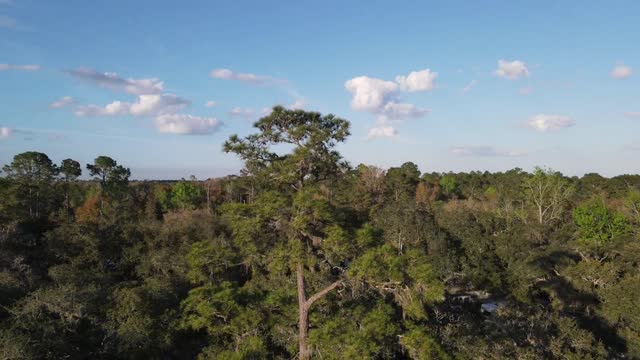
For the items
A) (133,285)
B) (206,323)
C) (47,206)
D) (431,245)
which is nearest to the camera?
(206,323)

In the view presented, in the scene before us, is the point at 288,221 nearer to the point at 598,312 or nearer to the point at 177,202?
the point at 598,312

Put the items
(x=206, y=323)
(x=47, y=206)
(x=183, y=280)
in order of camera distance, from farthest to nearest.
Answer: (x=47, y=206) < (x=183, y=280) < (x=206, y=323)

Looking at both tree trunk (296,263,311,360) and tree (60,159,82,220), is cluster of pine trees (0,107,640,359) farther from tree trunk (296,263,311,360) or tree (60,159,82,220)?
tree (60,159,82,220)

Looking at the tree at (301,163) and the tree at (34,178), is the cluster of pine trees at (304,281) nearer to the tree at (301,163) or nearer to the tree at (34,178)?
the tree at (301,163)

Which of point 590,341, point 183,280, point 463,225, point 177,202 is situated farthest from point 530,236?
point 177,202

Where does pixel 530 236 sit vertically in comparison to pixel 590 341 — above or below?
above

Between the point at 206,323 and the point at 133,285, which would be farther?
the point at 133,285

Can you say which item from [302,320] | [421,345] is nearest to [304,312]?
[302,320]
